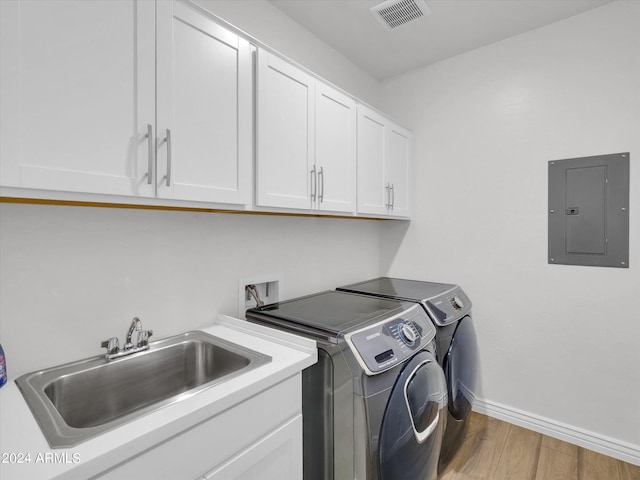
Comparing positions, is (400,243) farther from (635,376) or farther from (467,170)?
(635,376)

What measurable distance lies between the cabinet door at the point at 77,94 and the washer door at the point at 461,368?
1.74m

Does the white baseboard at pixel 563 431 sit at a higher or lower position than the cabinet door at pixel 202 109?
lower

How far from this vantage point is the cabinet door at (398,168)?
241 cm

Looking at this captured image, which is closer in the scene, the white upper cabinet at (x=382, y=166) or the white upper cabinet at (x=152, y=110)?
the white upper cabinet at (x=152, y=110)

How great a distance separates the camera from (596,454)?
79.7 inches

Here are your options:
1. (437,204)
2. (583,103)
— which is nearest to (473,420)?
(437,204)

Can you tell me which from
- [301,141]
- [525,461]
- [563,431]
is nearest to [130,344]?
[301,141]

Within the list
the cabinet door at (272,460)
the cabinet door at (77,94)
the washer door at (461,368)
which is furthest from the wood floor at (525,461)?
the cabinet door at (77,94)

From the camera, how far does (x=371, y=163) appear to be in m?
2.18

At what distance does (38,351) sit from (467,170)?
2649 mm

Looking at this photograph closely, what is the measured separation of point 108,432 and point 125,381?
1.64ft

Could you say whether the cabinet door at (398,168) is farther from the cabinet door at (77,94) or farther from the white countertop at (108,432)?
the cabinet door at (77,94)

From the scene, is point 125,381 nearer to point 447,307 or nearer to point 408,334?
point 408,334

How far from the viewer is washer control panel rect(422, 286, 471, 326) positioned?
1.88m
